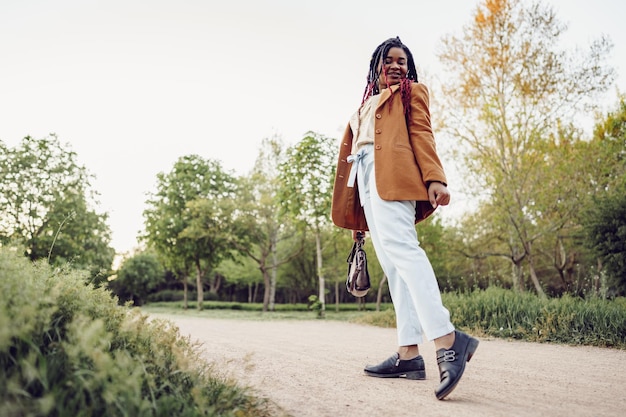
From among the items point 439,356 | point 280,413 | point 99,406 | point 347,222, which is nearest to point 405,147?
point 347,222

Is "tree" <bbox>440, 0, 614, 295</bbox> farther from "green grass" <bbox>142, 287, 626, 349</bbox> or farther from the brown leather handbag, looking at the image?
the brown leather handbag

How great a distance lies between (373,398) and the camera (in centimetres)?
250

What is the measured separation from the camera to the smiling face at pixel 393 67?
3.53 metres

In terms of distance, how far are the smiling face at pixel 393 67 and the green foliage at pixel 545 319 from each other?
408cm

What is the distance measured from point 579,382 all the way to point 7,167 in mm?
23292

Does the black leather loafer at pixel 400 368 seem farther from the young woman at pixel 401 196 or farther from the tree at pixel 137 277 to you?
the tree at pixel 137 277

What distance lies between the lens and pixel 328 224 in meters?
18.3

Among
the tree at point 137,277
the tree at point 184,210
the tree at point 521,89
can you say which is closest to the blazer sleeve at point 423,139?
the tree at point 521,89

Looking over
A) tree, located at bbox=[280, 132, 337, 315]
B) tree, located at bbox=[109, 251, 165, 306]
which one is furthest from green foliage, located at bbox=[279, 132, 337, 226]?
tree, located at bbox=[109, 251, 165, 306]

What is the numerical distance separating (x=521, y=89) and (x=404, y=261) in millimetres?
12052

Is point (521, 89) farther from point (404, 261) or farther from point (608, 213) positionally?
point (404, 261)

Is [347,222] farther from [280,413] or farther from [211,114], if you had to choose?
[211,114]

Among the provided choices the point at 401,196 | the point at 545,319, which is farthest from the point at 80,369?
the point at 545,319

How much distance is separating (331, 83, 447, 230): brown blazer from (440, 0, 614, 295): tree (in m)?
10.7
